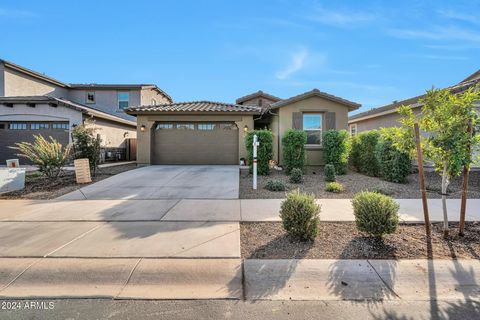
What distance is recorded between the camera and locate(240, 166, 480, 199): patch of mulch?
7629 millimetres

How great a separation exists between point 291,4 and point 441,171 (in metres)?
7.41

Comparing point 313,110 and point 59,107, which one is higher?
point 59,107

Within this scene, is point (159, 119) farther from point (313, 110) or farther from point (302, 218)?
point (302, 218)

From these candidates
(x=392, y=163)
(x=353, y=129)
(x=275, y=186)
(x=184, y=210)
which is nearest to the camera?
(x=184, y=210)

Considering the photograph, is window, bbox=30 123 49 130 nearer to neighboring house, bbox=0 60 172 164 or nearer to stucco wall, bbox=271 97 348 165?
neighboring house, bbox=0 60 172 164

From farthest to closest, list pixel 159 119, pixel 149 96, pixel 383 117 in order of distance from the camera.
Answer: pixel 149 96
pixel 383 117
pixel 159 119

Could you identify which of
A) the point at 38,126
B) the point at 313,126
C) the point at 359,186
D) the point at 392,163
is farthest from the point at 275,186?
the point at 38,126

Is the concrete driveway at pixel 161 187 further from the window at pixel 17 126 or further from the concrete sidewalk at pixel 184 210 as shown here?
the window at pixel 17 126

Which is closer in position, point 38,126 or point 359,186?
point 359,186

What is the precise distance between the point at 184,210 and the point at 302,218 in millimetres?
2983

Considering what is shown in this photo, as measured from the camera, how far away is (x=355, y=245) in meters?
4.06

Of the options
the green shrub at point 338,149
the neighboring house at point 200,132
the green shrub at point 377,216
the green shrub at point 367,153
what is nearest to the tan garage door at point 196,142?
the neighboring house at point 200,132

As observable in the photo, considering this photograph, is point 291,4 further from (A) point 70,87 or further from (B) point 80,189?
(A) point 70,87

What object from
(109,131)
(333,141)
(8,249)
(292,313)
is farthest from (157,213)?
(109,131)
